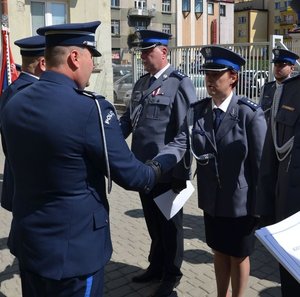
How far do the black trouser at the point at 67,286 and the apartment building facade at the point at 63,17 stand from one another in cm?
1314

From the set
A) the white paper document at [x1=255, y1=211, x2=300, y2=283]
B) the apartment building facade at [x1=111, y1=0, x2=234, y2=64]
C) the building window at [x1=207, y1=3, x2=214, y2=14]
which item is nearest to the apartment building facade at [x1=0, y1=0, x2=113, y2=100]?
the white paper document at [x1=255, y1=211, x2=300, y2=283]

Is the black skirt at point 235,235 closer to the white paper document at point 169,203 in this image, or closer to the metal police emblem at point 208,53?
the white paper document at point 169,203

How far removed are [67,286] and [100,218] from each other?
13.9 inches

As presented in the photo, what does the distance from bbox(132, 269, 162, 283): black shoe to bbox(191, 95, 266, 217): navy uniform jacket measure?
3.63 ft

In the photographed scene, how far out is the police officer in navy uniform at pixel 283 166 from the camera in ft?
7.02

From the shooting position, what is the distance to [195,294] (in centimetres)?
360

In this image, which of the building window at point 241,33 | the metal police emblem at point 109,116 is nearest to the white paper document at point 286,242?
the metal police emblem at point 109,116

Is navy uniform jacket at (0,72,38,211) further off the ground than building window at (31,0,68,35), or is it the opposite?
building window at (31,0,68,35)

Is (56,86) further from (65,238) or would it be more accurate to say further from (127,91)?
(127,91)

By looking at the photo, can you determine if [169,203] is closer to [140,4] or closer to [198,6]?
[140,4]

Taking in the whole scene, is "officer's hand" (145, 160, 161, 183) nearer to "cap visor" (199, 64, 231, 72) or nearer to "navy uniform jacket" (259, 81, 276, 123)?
"cap visor" (199, 64, 231, 72)

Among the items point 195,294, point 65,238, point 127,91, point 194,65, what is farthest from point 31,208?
point 127,91

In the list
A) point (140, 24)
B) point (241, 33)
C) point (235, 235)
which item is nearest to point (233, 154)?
point (235, 235)

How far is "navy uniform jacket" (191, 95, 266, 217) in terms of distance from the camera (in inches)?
112
